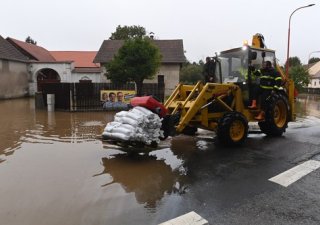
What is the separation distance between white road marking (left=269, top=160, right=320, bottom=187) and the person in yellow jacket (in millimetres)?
2513

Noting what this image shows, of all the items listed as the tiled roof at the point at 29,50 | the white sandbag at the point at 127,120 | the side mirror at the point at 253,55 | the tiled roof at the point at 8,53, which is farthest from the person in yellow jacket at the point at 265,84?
the tiled roof at the point at 29,50

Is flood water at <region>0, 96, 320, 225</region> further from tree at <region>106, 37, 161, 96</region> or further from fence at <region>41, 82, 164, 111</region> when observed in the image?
tree at <region>106, 37, 161, 96</region>

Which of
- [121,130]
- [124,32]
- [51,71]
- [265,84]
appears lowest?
[121,130]

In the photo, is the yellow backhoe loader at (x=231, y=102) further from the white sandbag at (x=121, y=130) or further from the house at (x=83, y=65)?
the house at (x=83, y=65)

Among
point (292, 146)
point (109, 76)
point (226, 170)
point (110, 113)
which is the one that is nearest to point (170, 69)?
point (109, 76)

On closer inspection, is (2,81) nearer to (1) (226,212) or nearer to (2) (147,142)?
(2) (147,142)

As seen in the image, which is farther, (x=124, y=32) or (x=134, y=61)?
(x=124, y=32)

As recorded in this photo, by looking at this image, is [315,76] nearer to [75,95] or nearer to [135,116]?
[75,95]

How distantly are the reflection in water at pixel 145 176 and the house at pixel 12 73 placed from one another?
23.3m

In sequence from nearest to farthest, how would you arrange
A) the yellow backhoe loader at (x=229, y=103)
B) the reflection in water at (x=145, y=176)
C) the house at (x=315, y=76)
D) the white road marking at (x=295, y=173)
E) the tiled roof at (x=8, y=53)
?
the reflection in water at (x=145, y=176)
the white road marking at (x=295, y=173)
the yellow backhoe loader at (x=229, y=103)
the tiled roof at (x=8, y=53)
the house at (x=315, y=76)

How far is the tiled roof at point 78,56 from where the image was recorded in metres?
40.4

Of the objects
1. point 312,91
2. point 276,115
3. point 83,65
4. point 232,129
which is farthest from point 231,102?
point 312,91

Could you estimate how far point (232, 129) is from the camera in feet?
26.8

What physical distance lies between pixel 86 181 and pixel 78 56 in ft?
131
